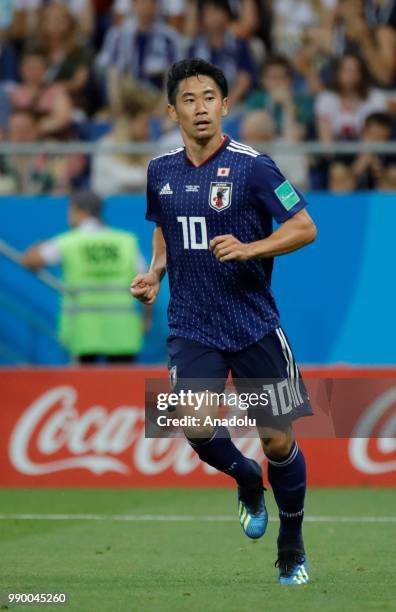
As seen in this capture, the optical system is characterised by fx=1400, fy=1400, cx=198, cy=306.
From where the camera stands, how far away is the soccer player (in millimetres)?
6625

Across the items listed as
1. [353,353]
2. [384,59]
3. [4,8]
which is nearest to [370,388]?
[353,353]

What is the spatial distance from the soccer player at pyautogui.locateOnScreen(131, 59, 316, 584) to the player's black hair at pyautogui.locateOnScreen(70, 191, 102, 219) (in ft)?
18.1

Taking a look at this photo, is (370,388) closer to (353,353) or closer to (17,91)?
(353,353)

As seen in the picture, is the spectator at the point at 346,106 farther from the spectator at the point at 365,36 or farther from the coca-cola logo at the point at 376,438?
the coca-cola logo at the point at 376,438

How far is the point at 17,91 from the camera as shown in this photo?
1482 centimetres

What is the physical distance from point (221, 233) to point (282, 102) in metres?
7.66

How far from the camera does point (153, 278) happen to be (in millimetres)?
6879

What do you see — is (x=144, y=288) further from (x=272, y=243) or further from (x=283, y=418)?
(x=283, y=418)

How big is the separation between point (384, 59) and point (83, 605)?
9754mm

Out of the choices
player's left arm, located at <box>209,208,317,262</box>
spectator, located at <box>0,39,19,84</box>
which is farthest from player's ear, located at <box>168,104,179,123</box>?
spectator, located at <box>0,39,19,84</box>

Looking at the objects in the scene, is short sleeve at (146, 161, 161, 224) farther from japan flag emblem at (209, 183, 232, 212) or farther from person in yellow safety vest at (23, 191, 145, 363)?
person in yellow safety vest at (23, 191, 145, 363)

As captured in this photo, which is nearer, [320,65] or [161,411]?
[161,411]

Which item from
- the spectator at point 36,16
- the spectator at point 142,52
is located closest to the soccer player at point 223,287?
the spectator at point 142,52

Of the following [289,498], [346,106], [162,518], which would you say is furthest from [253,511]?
[346,106]
